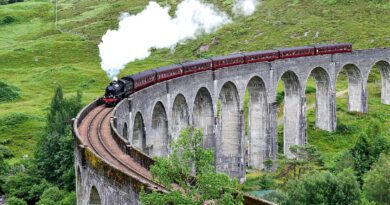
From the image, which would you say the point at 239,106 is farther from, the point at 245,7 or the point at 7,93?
the point at 245,7

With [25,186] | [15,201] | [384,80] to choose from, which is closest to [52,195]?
[15,201]

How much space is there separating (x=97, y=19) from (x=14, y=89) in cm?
4367

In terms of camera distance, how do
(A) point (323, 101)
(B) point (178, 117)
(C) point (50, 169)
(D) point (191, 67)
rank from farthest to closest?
1. (A) point (323, 101)
2. (D) point (191, 67)
3. (C) point (50, 169)
4. (B) point (178, 117)

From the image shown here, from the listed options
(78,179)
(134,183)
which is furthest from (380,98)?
(134,183)

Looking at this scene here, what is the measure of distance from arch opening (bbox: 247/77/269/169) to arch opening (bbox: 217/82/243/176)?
3541 millimetres

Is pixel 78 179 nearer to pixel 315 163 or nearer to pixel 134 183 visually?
pixel 134 183

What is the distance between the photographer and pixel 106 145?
109 ft

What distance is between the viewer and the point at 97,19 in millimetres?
127500

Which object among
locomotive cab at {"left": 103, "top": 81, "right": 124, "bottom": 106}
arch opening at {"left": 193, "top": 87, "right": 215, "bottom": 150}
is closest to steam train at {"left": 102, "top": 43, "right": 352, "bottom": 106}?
locomotive cab at {"left": 103, "top": 81, "right": 124, "bottom": 106}

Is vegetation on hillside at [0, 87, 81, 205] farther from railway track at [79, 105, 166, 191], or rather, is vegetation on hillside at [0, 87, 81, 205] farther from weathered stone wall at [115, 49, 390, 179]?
railway track at [79, 105, 166, 191]

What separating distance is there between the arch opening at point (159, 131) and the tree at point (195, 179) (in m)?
26.5

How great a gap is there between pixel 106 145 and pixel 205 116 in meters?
23.6

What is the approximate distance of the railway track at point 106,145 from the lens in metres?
28.2

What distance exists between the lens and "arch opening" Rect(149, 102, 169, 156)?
49.0 m
